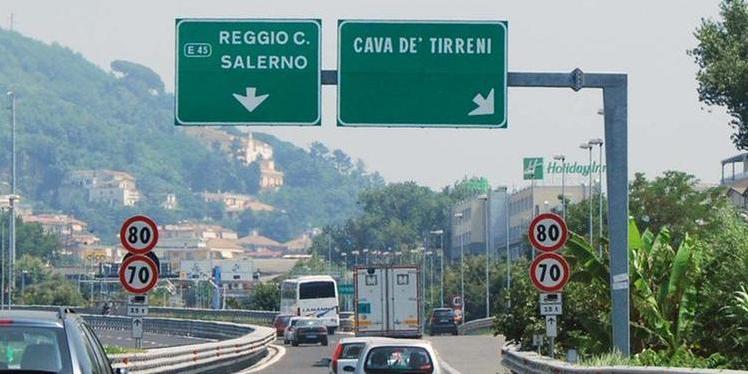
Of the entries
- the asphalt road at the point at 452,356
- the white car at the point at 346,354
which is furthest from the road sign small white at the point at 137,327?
the asphalt road at the point at 452,356

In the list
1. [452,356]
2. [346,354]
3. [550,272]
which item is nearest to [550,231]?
[550,272]

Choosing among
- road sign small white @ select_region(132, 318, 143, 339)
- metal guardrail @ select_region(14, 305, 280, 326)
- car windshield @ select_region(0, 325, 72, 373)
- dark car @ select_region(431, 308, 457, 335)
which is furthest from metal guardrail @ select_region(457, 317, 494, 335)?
car windshield @ select_region(0, 325, 72, 373)

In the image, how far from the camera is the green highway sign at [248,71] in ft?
91.3

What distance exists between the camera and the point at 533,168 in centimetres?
14775

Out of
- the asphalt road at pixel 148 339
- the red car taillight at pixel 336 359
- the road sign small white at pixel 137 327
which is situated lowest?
the asphalt road at pixel 148 339

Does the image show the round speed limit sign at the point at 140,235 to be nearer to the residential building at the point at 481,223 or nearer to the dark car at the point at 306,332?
the dark car at the point at 306,332

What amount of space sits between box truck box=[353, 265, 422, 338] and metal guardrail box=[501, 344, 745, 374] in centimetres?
1736

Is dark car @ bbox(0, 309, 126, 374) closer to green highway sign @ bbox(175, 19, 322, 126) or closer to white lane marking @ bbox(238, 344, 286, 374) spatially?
green highway sign @ bbox(175, 19, 322, 126)

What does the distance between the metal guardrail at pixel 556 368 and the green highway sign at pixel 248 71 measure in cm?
527

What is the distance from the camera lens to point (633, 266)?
108 feet

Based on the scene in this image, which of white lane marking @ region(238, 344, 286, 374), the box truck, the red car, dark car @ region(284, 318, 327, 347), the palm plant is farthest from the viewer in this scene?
the red car

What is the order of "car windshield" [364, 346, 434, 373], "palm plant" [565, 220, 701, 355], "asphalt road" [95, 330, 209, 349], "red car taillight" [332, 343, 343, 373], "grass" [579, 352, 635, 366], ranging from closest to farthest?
"grass" [579, 352, 635, 366], "car windshield" [364, 346, 434, 373], "palm plant" [565, 220, 701, 355], "red car taillight" [332, 343, 343, 373], "asphalt road" [95, 330, 209, 349]

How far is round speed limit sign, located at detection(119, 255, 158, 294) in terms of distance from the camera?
2614 cm

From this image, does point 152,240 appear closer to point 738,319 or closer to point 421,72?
point 421,72
